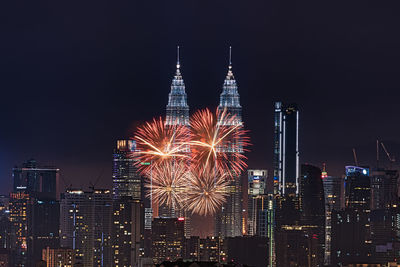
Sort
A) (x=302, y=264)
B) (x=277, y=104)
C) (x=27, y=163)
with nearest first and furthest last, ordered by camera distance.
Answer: (x=302, y=264), (x=277, y=104), (x=27, y=163)

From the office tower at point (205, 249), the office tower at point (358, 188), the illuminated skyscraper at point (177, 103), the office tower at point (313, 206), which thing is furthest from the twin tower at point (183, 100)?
the office tower at point (358, 188)

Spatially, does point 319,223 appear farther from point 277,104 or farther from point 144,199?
point 144,199

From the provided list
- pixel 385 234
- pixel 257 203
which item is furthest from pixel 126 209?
pixel 385 234

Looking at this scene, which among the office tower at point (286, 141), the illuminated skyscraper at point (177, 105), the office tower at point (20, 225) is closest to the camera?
the illuminated skyscraper at point (177, 105)

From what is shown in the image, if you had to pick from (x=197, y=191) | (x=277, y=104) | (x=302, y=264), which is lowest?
(x=302, y=264)

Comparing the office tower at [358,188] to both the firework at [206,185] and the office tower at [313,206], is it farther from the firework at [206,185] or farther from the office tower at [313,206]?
the firework at [206,185]

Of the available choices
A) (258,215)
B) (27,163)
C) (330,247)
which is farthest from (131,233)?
(27,163)
